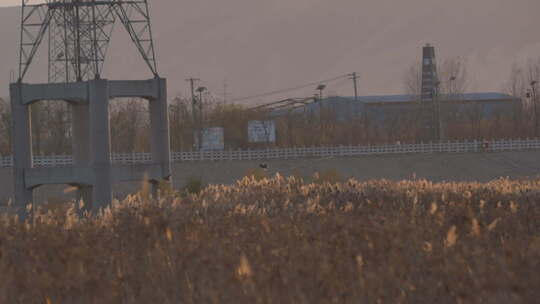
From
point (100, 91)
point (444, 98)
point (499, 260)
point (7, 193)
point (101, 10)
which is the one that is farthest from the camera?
point (444, 98)

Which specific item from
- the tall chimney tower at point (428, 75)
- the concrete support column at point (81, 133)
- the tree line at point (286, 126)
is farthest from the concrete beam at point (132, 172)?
the tall chimney tower at point (428, 75)

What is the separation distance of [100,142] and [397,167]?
131 ft

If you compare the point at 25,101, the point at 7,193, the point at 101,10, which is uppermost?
the point at 101,10

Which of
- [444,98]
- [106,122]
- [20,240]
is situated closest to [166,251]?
[20,240]

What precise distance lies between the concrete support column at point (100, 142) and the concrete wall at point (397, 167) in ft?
108

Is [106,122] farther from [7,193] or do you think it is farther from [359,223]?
[7,193]

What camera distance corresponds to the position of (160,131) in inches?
1248

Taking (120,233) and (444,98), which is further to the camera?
(444,98)

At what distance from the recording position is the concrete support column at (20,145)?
99.3ft

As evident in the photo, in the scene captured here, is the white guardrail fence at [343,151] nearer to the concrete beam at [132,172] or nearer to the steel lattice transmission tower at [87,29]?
the steel lattice transmission tower at [87,29]

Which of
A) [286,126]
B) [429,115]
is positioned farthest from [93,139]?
[286,126]

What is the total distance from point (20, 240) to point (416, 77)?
93875 mm

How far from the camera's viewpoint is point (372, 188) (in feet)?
55.1

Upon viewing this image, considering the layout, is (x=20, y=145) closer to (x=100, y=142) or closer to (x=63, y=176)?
(x=63, y=176)
